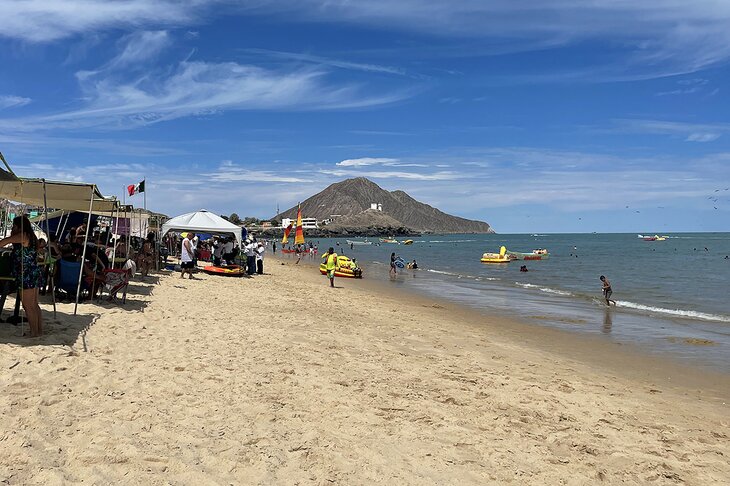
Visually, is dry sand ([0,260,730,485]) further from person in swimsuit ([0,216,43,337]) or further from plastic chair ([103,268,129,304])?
plastic chair ([103,268,129,304])

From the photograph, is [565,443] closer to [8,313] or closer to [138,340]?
[138,340]

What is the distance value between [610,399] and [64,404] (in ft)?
20.5

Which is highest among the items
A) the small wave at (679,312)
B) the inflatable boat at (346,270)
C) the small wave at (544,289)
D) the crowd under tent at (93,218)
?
the crowd under tent at (93,218)

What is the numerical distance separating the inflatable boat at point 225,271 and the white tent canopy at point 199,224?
1450mm

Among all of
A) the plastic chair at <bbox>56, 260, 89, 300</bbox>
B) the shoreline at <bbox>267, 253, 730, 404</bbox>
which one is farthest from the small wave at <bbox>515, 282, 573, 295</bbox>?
the plastic chair at <bbox>56, 260, 89, 300</bbox>

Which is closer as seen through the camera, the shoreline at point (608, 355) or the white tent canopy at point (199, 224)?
the shoreline at point (608, 355)

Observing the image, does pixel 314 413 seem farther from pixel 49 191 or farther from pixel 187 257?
pixel 187 257

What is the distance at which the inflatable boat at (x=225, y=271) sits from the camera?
20.2m

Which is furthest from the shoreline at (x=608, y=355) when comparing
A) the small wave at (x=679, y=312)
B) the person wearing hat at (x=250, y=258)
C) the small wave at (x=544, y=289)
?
the person wearing hat at (x=250, y=258)

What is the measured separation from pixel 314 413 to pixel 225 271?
15.6 m

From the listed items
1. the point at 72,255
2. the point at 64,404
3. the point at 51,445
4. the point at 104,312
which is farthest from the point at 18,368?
the point at 72,255

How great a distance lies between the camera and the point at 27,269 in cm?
652

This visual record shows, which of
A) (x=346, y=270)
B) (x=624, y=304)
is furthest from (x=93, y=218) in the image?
(x=624, y=304)

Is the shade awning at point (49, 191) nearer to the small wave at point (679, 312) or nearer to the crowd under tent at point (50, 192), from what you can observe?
the crowd under tent at point (50, 192)
